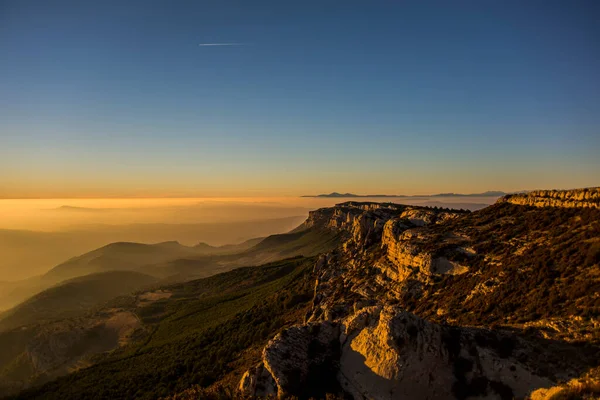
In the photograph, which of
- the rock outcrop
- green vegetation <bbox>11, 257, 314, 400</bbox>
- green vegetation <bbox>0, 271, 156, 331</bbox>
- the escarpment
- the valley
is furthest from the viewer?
green vegetation <bbox>0, 271, 156, 331</bbox>

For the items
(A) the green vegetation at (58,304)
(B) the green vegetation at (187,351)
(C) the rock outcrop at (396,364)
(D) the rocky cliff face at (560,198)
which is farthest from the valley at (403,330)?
(A) the green vegetation at (58,304)

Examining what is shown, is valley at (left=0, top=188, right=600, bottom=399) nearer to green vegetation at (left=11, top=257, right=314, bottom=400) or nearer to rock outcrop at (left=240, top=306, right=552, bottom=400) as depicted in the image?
rock outcrop at (left=240, top=306, right=552, bottom=400)

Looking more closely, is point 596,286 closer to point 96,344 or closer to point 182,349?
point 182,349

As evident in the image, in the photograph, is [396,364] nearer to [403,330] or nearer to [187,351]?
[403,330]

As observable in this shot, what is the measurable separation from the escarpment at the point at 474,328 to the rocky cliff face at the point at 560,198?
248mm

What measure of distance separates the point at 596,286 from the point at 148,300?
156125mm

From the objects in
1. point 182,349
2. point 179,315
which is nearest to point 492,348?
point 182,349

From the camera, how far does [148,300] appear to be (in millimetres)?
141000

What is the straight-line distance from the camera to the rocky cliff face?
1372 inches

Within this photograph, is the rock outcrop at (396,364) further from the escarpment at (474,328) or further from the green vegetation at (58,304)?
the green vegetation at (58,304)

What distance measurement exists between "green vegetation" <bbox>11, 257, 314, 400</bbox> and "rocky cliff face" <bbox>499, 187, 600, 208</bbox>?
140ft

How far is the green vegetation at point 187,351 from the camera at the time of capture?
171 ft

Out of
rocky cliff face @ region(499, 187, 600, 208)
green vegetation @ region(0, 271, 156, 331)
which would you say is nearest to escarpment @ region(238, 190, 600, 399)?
rocky cliff face @ region(499, 187, 600, 208)

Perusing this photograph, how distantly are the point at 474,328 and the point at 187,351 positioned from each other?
62.8 m
